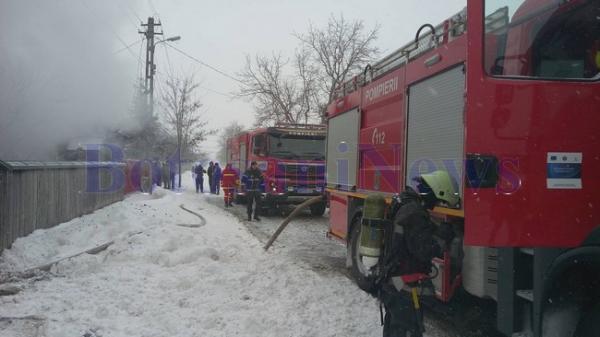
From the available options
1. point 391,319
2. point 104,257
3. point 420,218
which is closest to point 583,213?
point 420,218

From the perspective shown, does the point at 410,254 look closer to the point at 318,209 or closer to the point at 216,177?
the point at 318,209

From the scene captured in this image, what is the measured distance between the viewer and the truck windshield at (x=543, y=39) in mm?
2686

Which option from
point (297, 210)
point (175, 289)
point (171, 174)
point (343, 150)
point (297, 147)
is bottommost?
point (175, 289)

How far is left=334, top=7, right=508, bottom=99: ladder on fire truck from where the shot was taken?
Result: 2846mm

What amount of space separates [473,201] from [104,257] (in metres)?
5.72

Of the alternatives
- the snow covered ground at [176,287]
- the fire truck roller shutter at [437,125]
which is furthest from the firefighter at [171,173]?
the fire truck roller shutter at [437,125]

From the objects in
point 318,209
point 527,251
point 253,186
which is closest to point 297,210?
point 253,186

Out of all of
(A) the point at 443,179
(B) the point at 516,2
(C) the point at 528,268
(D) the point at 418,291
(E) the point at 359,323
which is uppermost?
(B) the point at 516,2

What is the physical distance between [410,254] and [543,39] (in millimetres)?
1619

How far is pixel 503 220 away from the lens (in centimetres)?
267

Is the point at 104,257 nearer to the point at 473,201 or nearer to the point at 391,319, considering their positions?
the point at 391,319

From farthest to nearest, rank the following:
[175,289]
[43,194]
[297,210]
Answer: [297,210] → [43,194] → [175,289]

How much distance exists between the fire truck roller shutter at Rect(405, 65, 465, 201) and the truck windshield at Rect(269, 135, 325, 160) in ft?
30.6

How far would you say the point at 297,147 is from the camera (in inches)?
565
